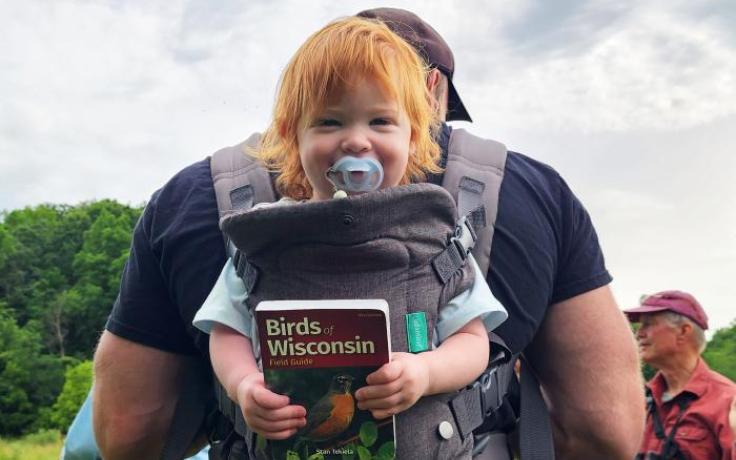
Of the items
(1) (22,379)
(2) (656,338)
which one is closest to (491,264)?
(2) (656,338)

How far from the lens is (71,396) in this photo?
53.5 metres

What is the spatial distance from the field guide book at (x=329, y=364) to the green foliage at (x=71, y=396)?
53.1 meters

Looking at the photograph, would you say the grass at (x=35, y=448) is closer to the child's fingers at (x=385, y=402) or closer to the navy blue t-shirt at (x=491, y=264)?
the navy blue t-shirt at (x=491, y=264)

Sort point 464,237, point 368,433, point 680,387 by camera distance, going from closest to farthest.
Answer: point 368,433 → point 464,237 → point 680,387

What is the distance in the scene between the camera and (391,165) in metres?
2.50

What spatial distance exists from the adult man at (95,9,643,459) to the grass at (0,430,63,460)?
1221 inches

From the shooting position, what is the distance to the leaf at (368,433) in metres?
2.22

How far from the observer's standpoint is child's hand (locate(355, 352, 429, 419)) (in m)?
2.12

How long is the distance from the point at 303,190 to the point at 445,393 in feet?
2.43

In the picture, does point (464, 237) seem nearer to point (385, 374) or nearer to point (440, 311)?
point (440, 311)

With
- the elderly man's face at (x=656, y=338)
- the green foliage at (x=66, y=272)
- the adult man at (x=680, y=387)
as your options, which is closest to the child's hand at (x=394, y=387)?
the adult man at (x=680, y=387)

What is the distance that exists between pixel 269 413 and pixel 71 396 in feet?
179

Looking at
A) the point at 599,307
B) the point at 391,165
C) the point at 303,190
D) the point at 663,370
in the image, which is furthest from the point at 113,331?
the point at 663,370

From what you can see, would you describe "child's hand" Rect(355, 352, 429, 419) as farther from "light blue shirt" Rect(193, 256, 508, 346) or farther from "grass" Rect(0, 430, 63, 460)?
"grass" Rect(0, 430, 63, 460)
